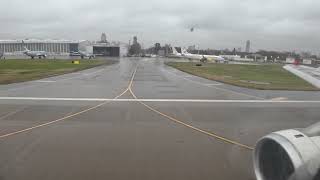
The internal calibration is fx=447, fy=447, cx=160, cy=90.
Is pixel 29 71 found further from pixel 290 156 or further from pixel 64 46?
pixel 64 46

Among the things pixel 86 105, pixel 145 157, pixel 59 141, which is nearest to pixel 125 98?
pixel 86 105

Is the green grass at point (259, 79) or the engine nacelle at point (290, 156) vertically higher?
the engine nacelle at point (290, 156)

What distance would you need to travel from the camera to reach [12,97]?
20359 millimetres

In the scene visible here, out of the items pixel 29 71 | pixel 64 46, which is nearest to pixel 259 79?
pixel 29 71

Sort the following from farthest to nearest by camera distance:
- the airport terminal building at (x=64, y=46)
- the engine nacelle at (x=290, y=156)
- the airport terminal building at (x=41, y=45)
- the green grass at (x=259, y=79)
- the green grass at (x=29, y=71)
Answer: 1. the airport terminal building at (x=41, y=45)
2. the airport terminal building at (x=64, y=46)
3. the green grass at (x=29, y=71)
4. the green grass at (x=259, y=79)
5. the engine nacelle at (x=290, y=156)

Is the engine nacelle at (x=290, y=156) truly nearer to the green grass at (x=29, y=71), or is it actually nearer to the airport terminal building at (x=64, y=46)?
the green grass at (x=29, y=71)

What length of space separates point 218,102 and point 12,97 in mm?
9340

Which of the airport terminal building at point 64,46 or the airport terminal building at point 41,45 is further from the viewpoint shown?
the airport terminal building at point 41,45

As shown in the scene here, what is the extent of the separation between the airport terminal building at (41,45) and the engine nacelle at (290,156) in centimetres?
18730

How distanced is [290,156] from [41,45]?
19596 cm

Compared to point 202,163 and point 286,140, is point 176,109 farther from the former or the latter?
point 286,140

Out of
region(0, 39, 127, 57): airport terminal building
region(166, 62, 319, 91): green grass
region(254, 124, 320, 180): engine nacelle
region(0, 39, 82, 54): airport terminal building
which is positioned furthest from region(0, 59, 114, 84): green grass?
region(0, 39, 82, 54): airport terminal building

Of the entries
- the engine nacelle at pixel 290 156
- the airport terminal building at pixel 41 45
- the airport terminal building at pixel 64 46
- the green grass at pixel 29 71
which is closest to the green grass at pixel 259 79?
the green grass at pixel 29 71

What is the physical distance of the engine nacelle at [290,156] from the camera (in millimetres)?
4062
